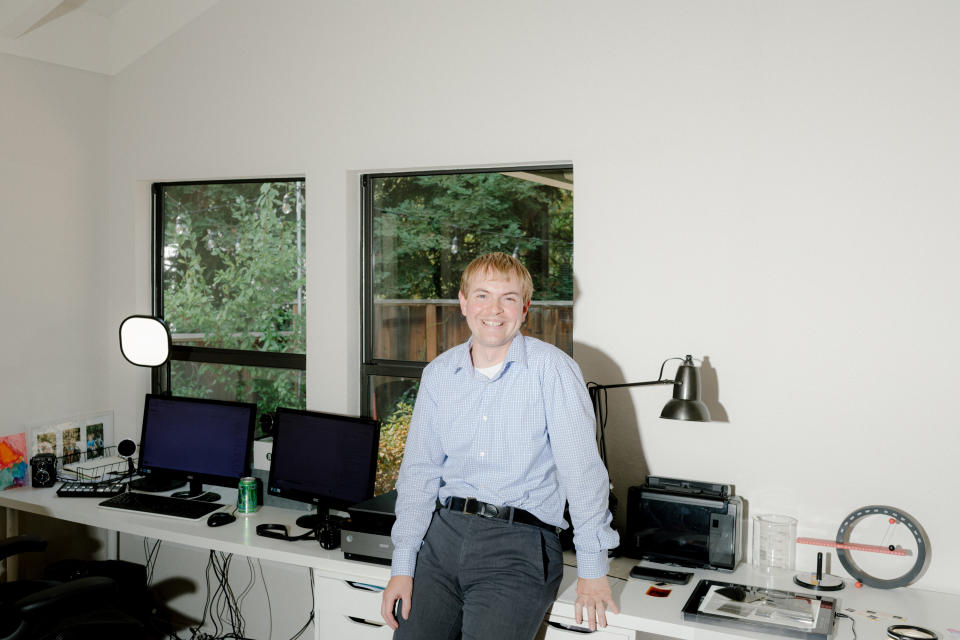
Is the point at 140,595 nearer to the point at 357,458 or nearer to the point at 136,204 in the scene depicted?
the point at 357,458

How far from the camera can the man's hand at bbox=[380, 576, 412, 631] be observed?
7.27ft

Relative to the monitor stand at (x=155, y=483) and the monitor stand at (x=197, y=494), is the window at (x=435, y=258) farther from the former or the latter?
the monitor stand at (x=155, y=483)

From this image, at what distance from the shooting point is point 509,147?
112 inches

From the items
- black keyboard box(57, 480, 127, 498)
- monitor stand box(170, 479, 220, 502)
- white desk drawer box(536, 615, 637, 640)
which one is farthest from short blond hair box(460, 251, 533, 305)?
black keyboard box(57, 480, 127, 498)

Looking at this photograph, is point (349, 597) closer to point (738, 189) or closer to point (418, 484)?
point (418, 484)

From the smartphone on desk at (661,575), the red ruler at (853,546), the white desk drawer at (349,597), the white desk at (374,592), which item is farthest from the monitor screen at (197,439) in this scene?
the red ruler at (853,546)

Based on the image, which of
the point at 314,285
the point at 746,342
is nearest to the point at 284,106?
the point at 314,285

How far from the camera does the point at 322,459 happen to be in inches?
117

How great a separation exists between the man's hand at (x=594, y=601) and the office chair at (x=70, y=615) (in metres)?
1.38

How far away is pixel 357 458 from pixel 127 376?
55.7 inches

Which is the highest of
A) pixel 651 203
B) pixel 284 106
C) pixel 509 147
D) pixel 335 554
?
pixel 284 106

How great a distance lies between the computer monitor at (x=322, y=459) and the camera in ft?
9.45

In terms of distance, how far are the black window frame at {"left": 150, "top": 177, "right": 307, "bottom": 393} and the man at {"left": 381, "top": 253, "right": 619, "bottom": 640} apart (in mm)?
1243

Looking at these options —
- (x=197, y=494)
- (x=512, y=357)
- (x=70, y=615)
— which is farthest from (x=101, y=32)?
(x=512, y=357)
